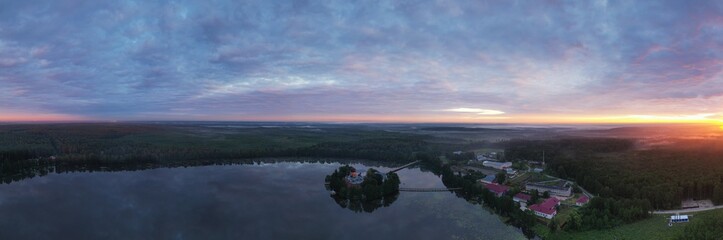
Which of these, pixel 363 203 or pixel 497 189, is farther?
pixel 497 189

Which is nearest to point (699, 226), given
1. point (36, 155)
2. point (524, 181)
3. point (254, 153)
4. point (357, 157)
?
point (524, 181)

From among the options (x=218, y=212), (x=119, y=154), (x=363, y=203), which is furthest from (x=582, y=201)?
(x=119, y=154)

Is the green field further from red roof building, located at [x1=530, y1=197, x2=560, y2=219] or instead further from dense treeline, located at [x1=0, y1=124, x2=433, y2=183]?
dense treeline, located at [x1=0, y1=124, x2=433, y2=183]

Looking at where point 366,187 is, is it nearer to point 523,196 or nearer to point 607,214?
point 523,196

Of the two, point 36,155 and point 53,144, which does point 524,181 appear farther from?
point 53,144

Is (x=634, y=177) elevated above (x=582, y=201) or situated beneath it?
elevated above

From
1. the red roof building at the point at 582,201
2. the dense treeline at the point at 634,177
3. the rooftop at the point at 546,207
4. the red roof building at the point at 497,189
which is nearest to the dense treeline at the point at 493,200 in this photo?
the rooftop at the point at 546,207

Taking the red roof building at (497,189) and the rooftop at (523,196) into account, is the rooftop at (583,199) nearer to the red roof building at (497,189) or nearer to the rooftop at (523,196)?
the rooftop at (523,196)

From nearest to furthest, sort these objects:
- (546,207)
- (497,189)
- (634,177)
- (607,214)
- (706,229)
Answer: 1. (706,229)
2. (607,214)
3. (546,207)
4. (634,177)
5. (497,189)
